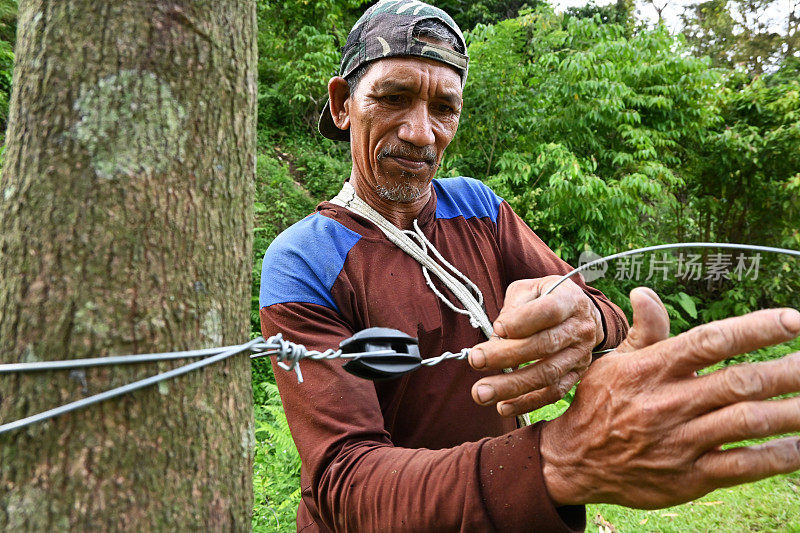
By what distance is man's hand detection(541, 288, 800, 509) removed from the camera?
968 millimetres

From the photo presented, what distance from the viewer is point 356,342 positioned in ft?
3.48

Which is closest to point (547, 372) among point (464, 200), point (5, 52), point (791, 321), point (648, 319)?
point (648, 319)

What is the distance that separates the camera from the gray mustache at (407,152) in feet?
Result: 6.31

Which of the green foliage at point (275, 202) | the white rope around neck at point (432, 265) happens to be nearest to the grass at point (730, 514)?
the white rope around neck at point (432, 265)

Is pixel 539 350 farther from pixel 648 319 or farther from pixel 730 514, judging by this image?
pixel 730 514

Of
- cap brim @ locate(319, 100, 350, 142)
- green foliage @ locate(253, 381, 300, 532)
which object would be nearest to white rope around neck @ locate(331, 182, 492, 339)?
cap brim @ locate(319, 100, 350, 142)

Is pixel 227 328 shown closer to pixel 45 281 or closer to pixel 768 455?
pixel 45 281

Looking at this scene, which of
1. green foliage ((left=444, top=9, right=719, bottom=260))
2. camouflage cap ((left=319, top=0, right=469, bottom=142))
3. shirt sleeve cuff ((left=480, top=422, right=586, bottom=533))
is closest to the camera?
shirt sleeve cuff ((left=480, top=422, right=586, bottom=533))

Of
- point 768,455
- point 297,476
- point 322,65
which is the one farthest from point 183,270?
point 322,65

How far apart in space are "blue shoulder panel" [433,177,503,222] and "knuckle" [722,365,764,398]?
4.19ft

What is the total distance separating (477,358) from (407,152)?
936 mm

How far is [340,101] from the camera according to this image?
2.15 meters

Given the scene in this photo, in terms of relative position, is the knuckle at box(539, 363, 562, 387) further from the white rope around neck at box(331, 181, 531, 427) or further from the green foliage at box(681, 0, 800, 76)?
→ the green foliage at box(681, 0, 800, 76)

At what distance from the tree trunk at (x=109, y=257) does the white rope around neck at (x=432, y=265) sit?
1056 millimetres
